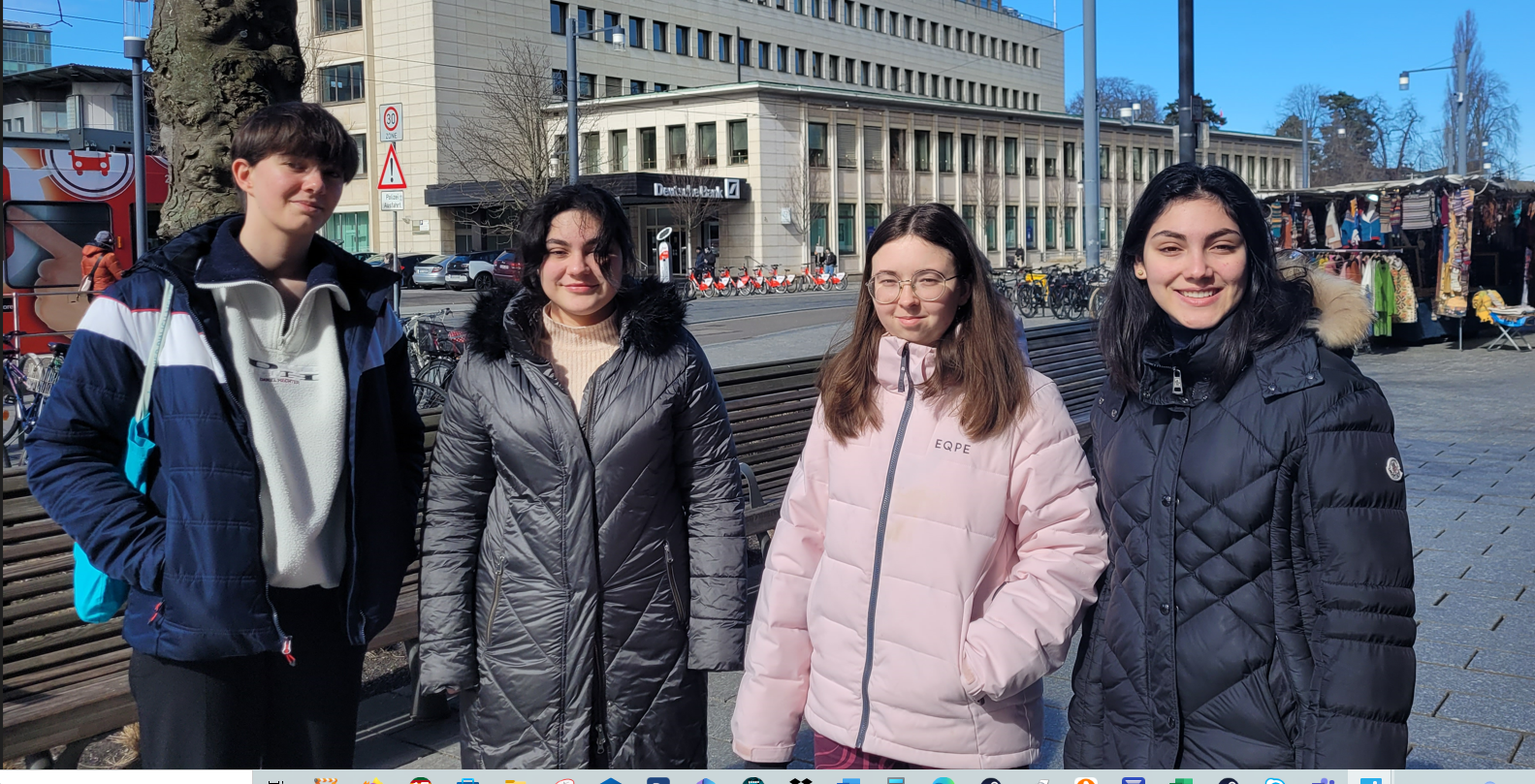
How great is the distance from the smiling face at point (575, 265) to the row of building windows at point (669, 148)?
5070 cm

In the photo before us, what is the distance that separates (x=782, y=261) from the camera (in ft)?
181

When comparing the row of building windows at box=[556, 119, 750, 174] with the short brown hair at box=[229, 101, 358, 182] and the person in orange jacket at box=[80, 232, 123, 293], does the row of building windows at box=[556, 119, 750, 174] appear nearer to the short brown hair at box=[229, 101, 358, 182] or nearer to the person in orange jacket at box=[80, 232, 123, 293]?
the person in orange jacket at box=[80, 232, 123, 293]

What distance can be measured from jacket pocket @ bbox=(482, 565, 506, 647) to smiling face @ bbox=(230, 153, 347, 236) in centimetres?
89

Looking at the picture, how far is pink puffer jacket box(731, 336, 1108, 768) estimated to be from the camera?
2.40 m

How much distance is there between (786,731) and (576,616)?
1.89ft

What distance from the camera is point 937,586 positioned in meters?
2.45

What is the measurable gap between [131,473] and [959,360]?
1724 mm

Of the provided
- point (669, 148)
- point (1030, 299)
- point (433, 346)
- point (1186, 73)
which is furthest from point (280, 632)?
point (669, 148)

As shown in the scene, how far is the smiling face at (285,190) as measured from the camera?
2.65 meters

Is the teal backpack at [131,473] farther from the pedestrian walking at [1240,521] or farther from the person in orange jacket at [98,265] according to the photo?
the person in orange jacket at [98,265]

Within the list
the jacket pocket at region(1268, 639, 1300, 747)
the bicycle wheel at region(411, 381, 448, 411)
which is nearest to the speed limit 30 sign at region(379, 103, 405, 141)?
the bicycle wheel at region(411, 381, 448, 411)

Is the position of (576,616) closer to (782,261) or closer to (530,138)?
(530,138)

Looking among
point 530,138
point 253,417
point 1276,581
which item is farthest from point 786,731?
point 530,138

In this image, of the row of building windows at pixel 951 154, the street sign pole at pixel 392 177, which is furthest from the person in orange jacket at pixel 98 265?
the row of building windows at pixel 951 154
